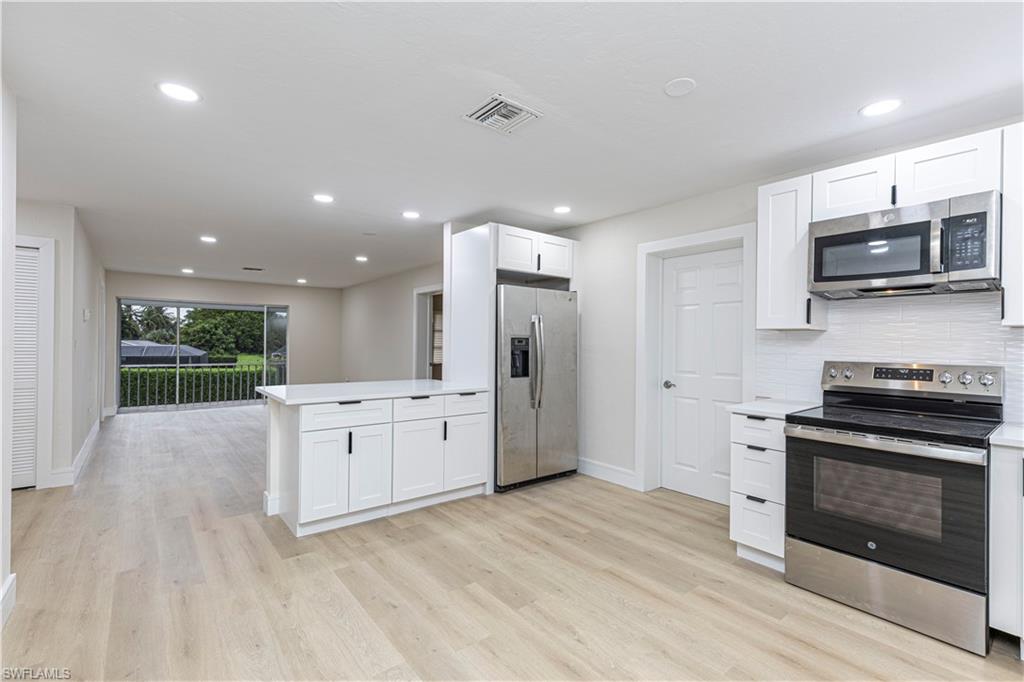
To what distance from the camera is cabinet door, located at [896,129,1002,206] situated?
7.30ft

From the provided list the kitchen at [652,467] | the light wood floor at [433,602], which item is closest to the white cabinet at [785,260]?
the kitchen at [652,467]

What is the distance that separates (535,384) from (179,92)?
3.04 m

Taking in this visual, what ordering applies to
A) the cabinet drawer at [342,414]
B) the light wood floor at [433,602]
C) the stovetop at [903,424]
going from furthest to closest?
1. the cabinet drawer at [342,414]
2. the stovetop at [903,424]
3. the light wood floor at [433,602]

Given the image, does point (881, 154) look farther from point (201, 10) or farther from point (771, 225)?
point (201, 10)

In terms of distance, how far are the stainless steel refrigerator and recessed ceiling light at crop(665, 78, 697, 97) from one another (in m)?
2.07

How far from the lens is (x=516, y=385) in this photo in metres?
4.16

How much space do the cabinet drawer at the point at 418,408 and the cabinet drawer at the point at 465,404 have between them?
64mm

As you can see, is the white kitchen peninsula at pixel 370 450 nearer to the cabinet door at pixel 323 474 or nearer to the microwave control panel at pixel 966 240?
the cabinet door at pixel 323 474

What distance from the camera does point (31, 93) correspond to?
2.29 metres

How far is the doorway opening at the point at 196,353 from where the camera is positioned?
8.58 meters

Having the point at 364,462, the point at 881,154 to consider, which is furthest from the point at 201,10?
the point at 881,154

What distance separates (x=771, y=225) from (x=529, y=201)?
182 cm

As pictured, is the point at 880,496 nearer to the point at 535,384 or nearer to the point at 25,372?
the point at 535,384

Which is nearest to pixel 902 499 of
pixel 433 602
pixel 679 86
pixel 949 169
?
pixel 949 169
